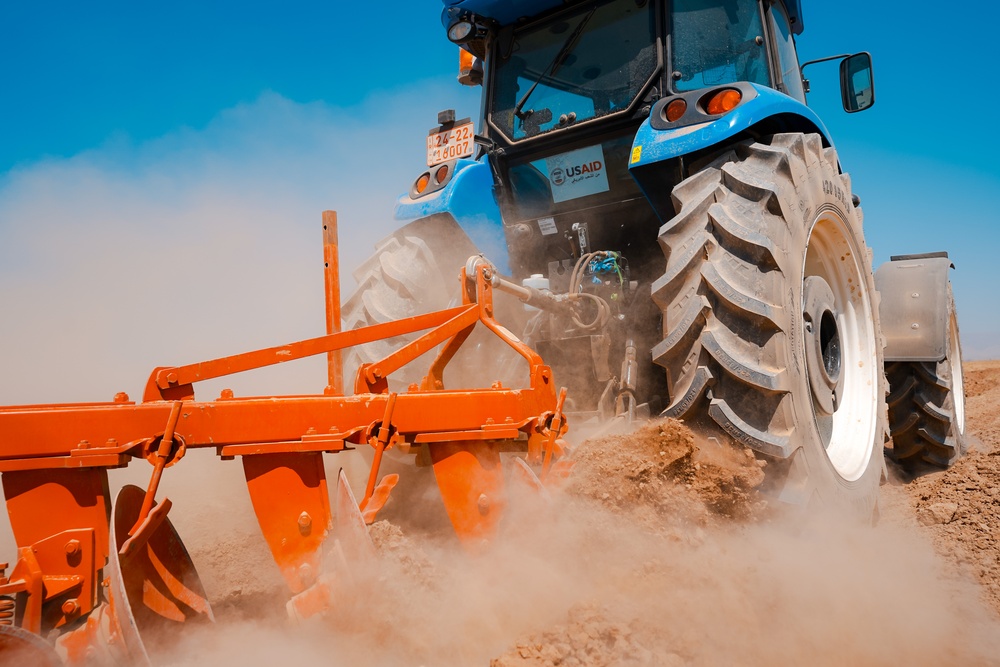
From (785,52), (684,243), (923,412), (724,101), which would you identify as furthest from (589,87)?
(923,412)

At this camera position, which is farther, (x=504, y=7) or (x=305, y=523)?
(x=504, y=7)

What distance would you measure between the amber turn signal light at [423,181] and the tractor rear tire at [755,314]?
1421 mm

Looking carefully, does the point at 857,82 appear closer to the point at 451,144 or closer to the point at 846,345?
the point at 846,345

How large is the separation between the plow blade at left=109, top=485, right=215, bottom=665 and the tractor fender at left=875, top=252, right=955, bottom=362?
3.89m

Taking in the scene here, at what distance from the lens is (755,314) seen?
92.7 inches

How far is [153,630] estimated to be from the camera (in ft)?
6.03

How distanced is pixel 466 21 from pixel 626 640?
127 inches

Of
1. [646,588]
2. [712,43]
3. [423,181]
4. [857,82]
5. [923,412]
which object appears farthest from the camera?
[923,412]

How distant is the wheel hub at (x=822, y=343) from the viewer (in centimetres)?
282

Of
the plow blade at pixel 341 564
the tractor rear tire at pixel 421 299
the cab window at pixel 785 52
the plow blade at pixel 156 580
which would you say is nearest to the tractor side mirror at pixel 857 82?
the cab window at pixel 785 52

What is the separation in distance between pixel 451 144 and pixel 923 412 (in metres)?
3.20

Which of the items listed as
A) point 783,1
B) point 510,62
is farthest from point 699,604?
point 783,1

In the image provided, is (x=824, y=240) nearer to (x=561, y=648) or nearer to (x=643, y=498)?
(x=643, y=498)

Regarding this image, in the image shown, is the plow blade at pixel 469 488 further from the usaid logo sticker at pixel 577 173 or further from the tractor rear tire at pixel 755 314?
the usaid logo sticker at pixel 577 173
